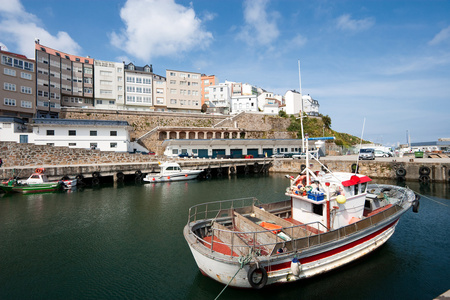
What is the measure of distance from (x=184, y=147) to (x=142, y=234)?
111 feet

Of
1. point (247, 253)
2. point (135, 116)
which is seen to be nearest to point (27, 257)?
point (247, 253)

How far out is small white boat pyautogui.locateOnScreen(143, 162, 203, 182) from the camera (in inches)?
1293

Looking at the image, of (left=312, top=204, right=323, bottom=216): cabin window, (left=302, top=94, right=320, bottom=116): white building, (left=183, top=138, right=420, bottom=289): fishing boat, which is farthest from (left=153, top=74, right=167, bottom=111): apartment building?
(left=312, top=204, right=323, bottom=216): cabin window

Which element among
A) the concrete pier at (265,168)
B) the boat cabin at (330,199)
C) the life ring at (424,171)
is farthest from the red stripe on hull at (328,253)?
the life ring at (424,171)

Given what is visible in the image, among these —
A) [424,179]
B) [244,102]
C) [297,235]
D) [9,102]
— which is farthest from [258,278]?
[244,102]

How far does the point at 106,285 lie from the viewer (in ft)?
28.5

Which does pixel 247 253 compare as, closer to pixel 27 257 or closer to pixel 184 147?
pixel 27 257

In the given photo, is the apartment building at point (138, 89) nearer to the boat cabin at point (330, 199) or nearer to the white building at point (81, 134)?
the white building at point (81, 134)

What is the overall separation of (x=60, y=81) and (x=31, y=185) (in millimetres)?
43004

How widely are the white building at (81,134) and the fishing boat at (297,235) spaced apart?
1461 inches

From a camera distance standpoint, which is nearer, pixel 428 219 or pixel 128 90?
pixel 428 219

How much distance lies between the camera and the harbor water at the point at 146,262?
822 centimetres

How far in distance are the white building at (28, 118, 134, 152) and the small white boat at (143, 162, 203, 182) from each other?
13.1 metres

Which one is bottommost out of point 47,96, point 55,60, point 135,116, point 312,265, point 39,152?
point 312,265
